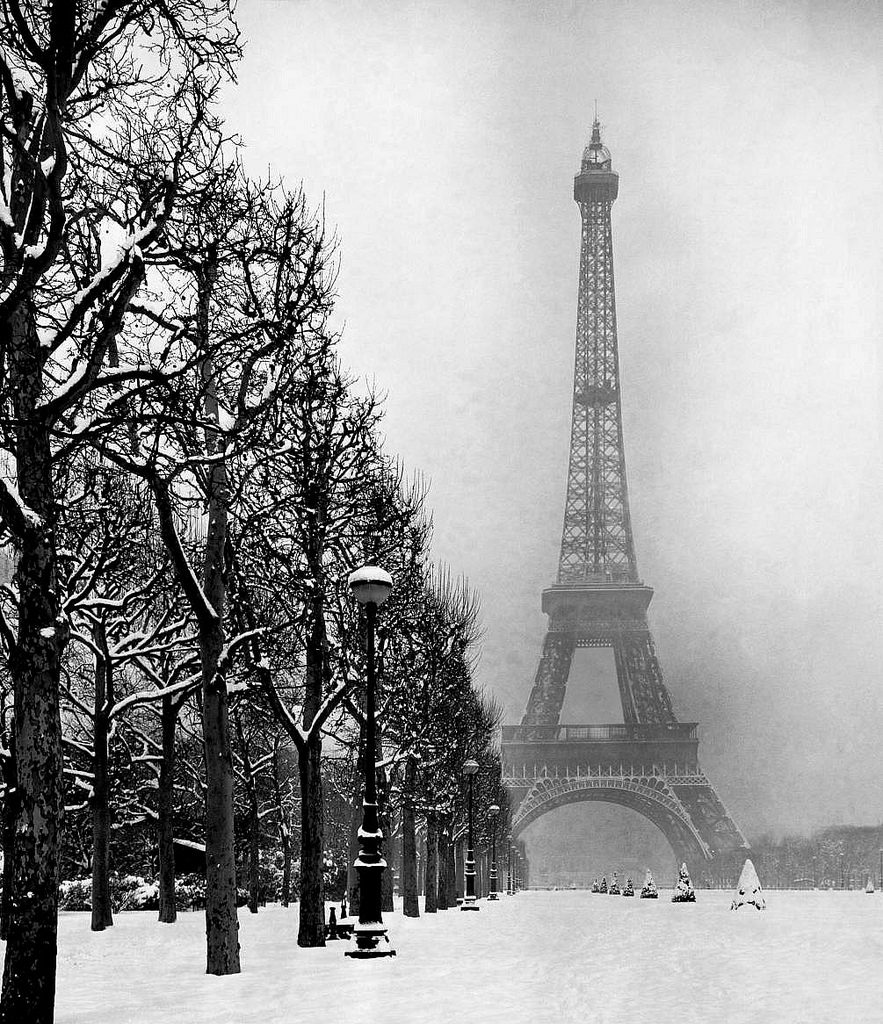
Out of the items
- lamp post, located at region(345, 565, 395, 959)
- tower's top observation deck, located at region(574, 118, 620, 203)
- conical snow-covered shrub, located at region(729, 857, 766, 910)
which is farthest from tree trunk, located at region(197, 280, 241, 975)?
tower's top observation deck, located at region(574, 118, 620, 203)

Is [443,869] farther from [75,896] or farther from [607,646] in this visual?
[607,646]

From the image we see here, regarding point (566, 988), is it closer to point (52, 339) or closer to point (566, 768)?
point (52, 339)

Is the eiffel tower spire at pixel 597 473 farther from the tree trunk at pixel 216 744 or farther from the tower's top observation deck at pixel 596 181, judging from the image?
the tree trunk at pixel 216 744

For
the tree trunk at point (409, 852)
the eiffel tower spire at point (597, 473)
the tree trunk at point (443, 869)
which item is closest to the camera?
the tree trunk at point (409, 852)

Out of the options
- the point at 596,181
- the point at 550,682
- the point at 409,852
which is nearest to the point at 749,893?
the point at 409,852

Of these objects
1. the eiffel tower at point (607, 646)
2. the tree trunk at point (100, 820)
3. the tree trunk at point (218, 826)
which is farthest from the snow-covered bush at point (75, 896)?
the eiffel tower at point (607, 646)

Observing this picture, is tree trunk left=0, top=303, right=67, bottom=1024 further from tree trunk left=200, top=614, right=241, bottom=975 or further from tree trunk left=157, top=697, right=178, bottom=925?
tree trunk left=157, top=697, right=178, bottom=925
